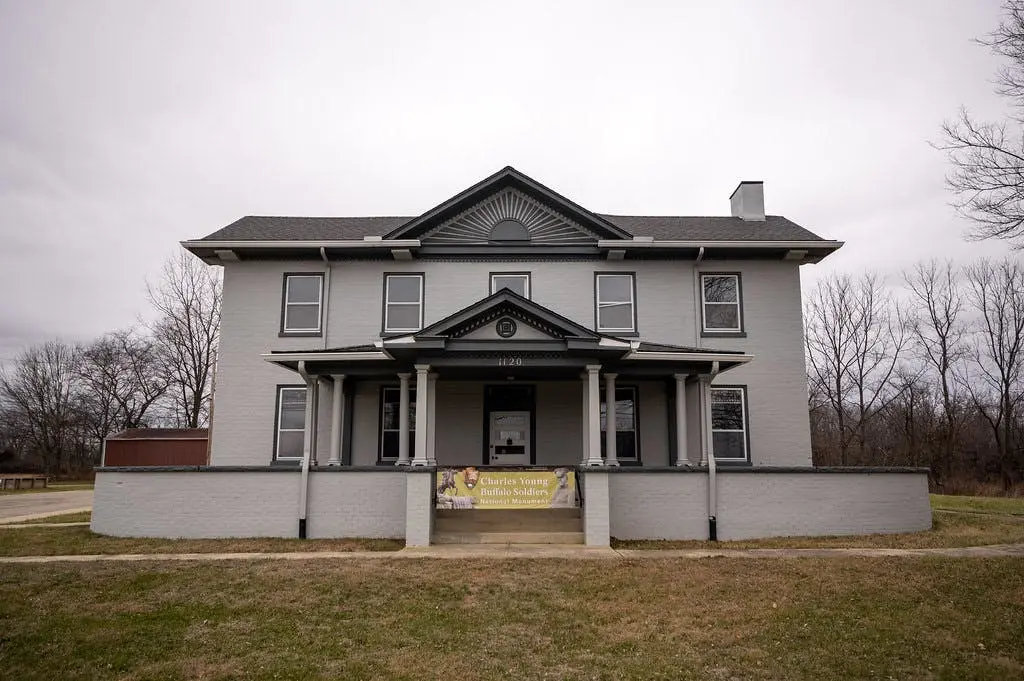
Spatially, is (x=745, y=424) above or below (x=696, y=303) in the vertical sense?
below

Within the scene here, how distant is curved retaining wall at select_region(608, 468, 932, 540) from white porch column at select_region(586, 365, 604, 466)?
0.74m

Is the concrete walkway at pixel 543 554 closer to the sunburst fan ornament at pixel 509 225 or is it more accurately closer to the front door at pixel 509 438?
the front door at pixel 509 438

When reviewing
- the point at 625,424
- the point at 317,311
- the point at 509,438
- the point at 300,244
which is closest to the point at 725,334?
the point at 625,424

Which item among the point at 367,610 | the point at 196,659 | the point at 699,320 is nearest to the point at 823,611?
the point at 367,610

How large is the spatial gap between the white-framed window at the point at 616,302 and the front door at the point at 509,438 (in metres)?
3.25

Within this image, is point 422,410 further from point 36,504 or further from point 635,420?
→ point 36,504

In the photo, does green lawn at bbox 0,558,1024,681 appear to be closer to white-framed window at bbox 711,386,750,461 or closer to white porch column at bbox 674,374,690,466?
white porch column at bbox 674,374,690,466

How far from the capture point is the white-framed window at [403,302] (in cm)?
1802

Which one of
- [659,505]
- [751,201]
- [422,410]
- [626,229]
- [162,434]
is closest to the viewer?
[422,410]

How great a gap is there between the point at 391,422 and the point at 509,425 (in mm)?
3055

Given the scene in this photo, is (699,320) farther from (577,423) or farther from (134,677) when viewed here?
(134,677)

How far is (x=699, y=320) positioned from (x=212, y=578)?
1295 cm

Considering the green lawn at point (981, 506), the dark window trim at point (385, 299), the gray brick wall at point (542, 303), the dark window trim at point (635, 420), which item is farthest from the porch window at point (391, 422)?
the green lawn at point (981, 506)

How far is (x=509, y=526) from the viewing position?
13.9m
